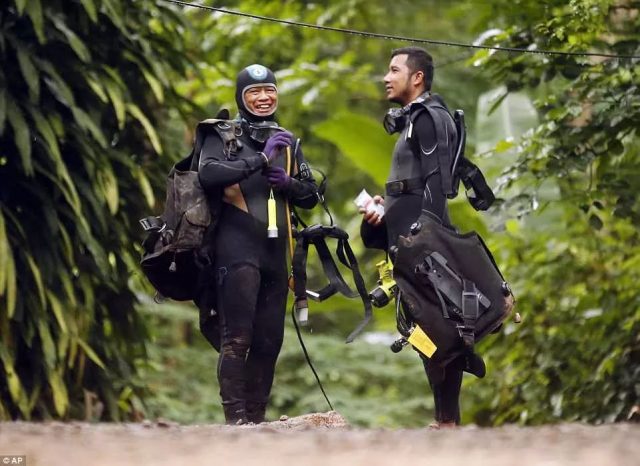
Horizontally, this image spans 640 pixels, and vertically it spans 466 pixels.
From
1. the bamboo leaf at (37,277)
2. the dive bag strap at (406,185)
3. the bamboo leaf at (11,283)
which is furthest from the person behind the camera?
the bamboo leaf at (37,277)

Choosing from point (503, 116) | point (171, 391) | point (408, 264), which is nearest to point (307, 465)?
point (408, 264)

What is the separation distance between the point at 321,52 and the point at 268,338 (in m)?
10.3

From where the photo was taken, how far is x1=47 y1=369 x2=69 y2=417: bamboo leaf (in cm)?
940

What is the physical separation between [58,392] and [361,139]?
382 cm

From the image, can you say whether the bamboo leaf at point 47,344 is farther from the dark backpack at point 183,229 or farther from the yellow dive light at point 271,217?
the yellow dive light at point 271,217

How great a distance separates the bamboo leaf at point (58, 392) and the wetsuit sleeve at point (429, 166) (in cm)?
336

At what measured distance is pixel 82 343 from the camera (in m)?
9.76

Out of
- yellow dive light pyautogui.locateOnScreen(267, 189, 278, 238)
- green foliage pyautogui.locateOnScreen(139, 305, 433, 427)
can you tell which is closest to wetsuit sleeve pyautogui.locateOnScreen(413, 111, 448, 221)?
yellow dive light pyautogui.locateOnScreen(267, 189, 278, 238)

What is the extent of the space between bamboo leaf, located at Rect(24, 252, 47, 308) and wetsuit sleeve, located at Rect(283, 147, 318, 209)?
245 centimetres

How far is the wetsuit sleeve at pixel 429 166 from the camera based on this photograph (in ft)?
23.8

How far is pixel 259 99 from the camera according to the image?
7469 mm

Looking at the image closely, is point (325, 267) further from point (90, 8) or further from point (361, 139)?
point (361, 139)

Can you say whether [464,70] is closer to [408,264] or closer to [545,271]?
[545,271]

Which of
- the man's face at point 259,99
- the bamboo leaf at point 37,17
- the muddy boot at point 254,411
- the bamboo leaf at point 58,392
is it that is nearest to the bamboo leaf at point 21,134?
the bamboo leaf at point 37,17
